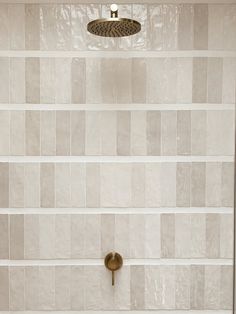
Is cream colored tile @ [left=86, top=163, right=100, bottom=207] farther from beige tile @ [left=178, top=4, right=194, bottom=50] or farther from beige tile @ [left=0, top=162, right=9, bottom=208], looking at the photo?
beige tile @ [left=178, top=4, right=194, bottom=50]

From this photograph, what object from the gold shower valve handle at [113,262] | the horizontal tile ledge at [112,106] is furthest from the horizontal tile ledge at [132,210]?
the horizontal tile ledge at [112,106]

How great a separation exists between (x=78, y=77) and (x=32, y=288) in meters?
0.72

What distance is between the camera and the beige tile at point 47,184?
1463 millimetres

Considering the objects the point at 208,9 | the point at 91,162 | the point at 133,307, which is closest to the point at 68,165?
the point at 91,162

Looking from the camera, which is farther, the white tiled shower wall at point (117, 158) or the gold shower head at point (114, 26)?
the white tiled shower wall at point (117, 158)

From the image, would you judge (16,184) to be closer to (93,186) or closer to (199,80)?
(93,186)

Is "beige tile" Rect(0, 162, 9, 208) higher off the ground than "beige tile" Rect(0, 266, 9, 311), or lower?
higher

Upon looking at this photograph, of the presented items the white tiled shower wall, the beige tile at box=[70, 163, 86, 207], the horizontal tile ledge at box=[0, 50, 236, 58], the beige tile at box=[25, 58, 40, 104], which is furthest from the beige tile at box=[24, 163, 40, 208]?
the horizontal tile ledge at box=[0, 50, 236, 58]

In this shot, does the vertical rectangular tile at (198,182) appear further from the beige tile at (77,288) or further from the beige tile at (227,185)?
the beige tile at (77,288)

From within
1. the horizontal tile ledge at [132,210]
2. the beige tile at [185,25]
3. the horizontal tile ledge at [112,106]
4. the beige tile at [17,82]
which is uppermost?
the beige tile at [185,25]

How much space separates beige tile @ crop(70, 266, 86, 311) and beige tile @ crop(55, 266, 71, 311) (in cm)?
1

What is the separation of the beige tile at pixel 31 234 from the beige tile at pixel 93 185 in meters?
Result: 0.19

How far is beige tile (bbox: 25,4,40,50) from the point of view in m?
1.44

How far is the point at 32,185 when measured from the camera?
1.46 meters
